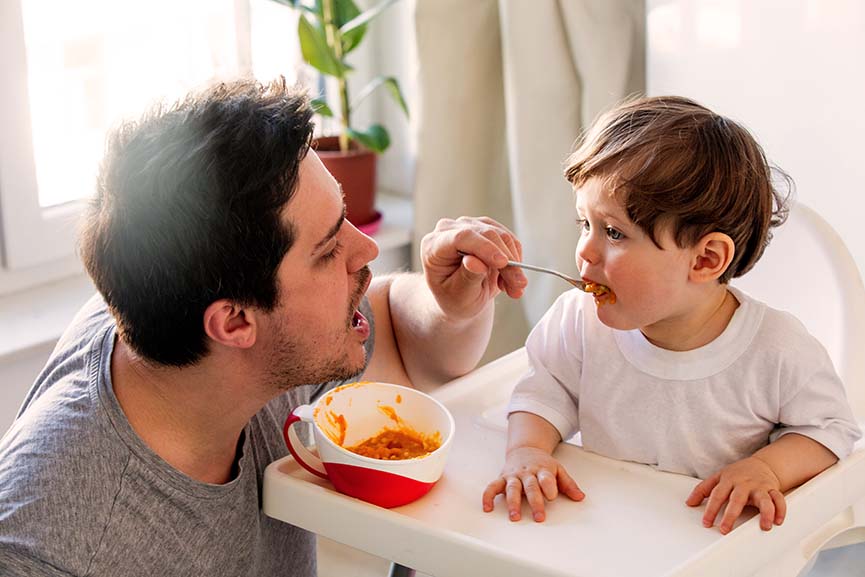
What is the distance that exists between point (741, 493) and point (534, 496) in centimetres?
19

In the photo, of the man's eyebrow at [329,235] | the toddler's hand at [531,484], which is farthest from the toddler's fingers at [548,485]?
the man's eyebrow at [329,235]

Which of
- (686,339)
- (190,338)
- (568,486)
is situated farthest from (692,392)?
(190,338)

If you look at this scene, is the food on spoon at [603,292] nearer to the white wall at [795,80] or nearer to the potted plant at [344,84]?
the white wall at [795,80]

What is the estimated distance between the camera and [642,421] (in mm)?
1150

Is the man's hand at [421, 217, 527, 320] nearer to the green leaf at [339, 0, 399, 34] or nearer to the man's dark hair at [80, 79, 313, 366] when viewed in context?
the man's dark hair at [80, 79, 313, 366]

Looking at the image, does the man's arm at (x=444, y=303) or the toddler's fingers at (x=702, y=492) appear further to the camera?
the man's arm at (x=444, y=303)

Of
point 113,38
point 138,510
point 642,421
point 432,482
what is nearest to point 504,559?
point 432,482

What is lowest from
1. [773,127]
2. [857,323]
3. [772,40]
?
[857,323]

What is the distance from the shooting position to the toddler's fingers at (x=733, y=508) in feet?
3.27

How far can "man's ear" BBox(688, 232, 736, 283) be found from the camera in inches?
42.9

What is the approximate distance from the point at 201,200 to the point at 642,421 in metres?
0.50

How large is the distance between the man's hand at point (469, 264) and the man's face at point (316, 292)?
0.32 feet

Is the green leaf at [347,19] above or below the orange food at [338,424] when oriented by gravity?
above

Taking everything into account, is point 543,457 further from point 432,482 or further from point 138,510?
point 138,510
